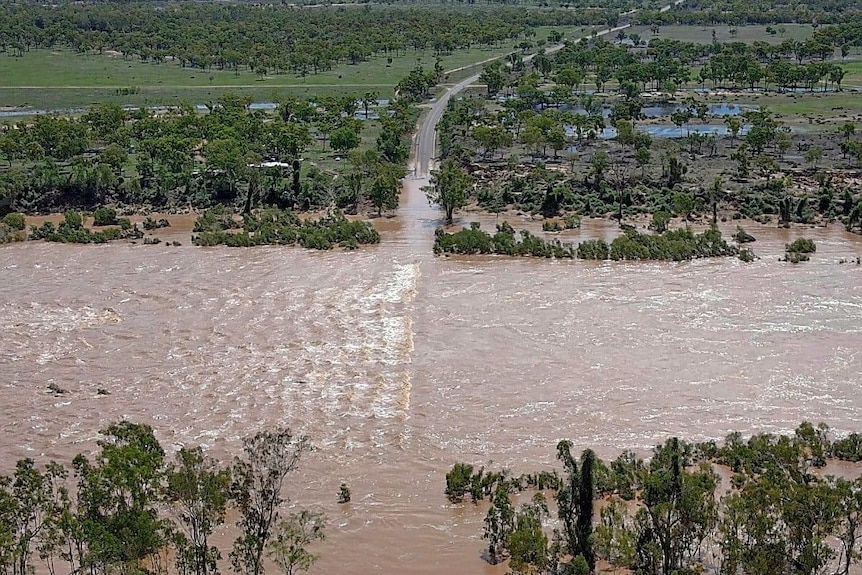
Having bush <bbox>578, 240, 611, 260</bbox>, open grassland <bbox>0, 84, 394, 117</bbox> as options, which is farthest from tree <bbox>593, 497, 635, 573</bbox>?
open grassland <bbox>0, 84, 394, 117</bbox>

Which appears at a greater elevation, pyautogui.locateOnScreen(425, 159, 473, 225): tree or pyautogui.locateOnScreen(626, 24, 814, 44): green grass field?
pyautogui.locateOnScreen(626, 24, 814, 44): green grass field

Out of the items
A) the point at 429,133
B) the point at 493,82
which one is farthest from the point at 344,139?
the point at 493,82

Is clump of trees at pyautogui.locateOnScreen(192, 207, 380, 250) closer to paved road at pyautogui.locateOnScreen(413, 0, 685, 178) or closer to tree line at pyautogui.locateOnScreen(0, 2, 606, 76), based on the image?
paved road at pyautogui.locateOnScreen(413, 0, 685, 178)

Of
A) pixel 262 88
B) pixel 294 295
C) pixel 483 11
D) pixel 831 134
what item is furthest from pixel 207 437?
pixel 483 11

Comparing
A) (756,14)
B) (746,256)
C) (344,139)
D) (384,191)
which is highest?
(756,14)

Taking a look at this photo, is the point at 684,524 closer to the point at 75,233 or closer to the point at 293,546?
the point at 293,546

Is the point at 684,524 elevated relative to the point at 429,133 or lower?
lower

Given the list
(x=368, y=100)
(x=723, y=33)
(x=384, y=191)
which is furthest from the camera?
(x=723, y=33)
